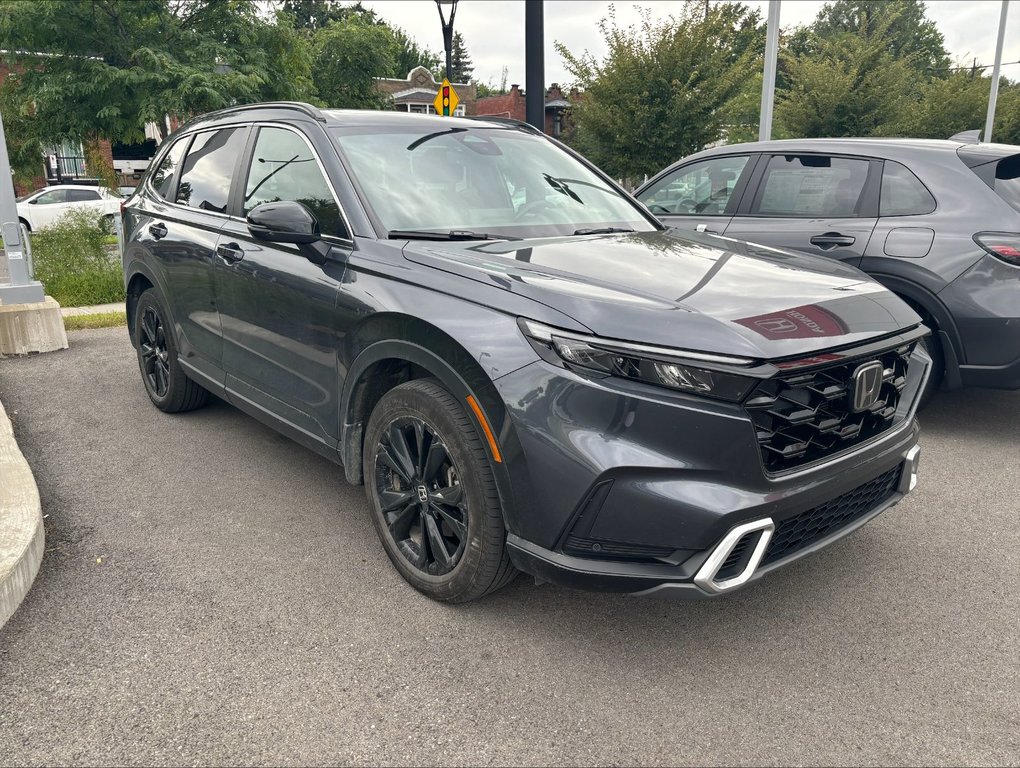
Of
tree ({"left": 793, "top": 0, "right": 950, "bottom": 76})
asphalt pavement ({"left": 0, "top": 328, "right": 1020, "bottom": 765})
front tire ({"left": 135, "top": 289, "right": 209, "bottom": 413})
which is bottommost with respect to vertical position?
asphalt pavement ({"left": 0, "top": 328, "right": 1020, "bottom": 765})

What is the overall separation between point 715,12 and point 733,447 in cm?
1789

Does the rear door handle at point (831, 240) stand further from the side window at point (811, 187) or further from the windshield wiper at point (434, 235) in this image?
the windshield wiper at point (434, 235)

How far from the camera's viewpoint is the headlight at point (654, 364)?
91.6 inches

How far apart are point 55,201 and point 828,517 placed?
24.7m

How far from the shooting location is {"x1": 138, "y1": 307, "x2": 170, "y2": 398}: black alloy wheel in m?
5.19

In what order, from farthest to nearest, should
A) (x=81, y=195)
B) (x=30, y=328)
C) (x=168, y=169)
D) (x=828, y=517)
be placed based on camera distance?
(x=81, y=195), (x=30, y=328), (x=168, y=169), (x=828, y=517)

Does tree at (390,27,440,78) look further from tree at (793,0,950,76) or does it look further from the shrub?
the shrub

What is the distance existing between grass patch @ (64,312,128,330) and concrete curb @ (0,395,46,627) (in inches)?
189

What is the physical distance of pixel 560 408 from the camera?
2400mm

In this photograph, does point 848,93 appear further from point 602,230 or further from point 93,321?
point 602,230

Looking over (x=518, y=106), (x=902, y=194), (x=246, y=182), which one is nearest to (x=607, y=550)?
(x=246, y=182)

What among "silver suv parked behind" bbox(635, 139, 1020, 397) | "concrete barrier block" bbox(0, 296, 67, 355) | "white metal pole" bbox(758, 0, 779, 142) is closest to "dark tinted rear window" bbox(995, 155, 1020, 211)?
"silver suv parked behind" bbox(635, 139, 1020, 397)

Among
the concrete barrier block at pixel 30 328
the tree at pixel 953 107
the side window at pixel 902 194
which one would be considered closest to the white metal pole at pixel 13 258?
the concrete barrier block at pixel 30 328

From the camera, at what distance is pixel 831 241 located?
5230 mm
